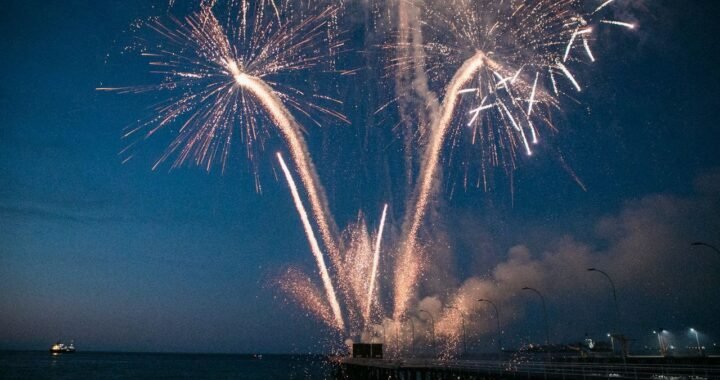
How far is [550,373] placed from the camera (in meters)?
29.8

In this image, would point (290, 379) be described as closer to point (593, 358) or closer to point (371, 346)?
point (371, 346)

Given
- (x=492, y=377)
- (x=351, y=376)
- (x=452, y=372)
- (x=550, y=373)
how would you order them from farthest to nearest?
(x=351, y=376)
(x=452, y=372)
(x=492, y=377)
(x=550, y=373)

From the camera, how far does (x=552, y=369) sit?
33.7 m

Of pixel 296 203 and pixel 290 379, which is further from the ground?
pixel 296 203

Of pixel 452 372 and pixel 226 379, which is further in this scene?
pixel 226 379

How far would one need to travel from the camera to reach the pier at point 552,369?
2788 cm

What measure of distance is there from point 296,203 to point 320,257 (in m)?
5.47

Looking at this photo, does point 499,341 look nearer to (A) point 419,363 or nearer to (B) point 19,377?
(A) point 419,363

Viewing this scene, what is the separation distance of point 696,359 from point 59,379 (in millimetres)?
113937

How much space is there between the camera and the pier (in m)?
27.9

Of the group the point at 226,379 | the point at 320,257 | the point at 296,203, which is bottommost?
the point at 226,379

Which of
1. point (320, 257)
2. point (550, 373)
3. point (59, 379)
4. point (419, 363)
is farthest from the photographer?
point (59, 379)

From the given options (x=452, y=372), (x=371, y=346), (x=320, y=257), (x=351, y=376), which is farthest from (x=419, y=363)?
(x=351, y=376)

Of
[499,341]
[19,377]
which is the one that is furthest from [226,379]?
[499,341]
